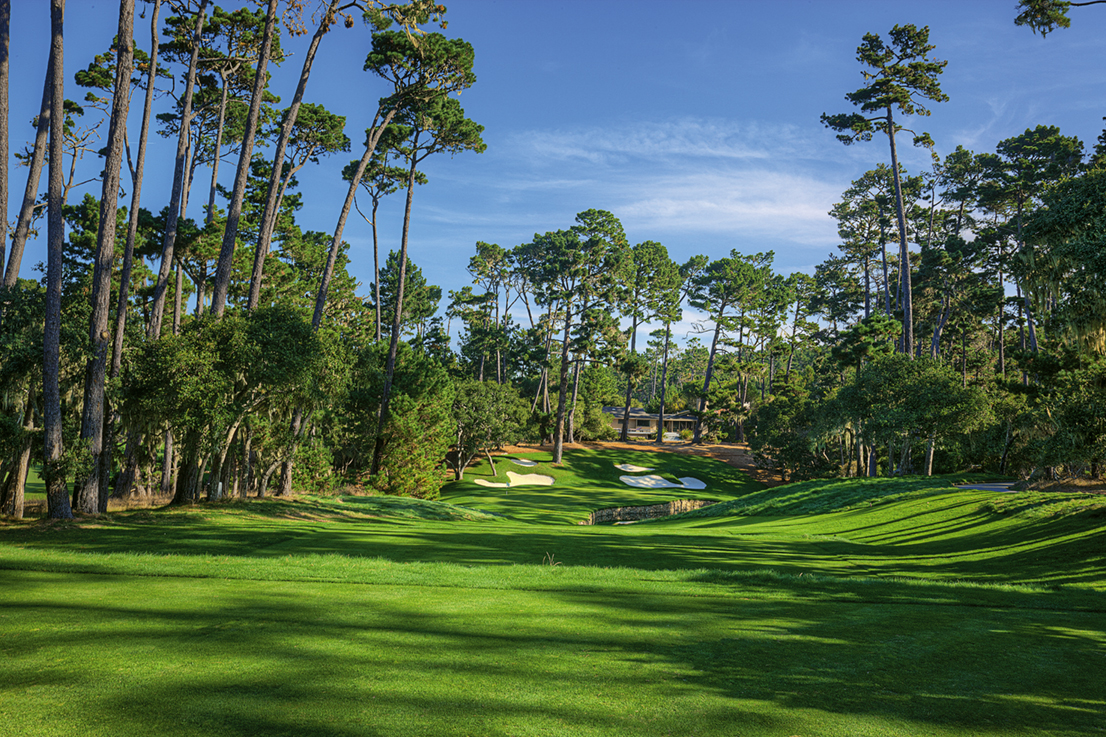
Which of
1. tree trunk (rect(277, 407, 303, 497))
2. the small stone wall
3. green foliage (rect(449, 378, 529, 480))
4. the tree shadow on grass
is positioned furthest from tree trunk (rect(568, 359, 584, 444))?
the tree shadow on grass

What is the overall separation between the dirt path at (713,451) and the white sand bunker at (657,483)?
683 cm

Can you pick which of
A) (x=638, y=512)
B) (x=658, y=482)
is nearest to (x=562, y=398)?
(x=658, y=482)

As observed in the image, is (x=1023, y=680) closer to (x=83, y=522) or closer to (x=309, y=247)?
(x=83, y=522)

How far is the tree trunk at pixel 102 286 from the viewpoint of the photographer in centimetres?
1554

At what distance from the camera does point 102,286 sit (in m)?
15.9

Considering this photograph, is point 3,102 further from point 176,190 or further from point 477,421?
point 477,421

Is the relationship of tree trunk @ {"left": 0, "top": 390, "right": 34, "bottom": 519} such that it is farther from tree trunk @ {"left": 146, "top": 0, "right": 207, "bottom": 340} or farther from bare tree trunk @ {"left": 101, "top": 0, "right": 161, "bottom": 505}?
tree trunk @ {"left": 146, "top": 0, "right": 207, "bottom": 340}

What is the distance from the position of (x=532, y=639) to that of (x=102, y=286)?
53.1ft

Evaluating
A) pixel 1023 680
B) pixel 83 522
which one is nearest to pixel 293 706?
pixel 1023 680

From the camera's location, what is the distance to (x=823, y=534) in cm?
2066

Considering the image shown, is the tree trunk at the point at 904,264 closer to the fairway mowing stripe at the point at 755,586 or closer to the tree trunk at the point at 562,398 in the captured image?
the tree trunk at the point at 562,398

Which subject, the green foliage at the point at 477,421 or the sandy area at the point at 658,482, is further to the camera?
the sandy area at the point at 658,482

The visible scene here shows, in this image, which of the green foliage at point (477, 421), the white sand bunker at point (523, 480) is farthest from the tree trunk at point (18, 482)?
the white sand bunker at point (523, 480)

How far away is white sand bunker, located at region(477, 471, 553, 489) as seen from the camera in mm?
45562
